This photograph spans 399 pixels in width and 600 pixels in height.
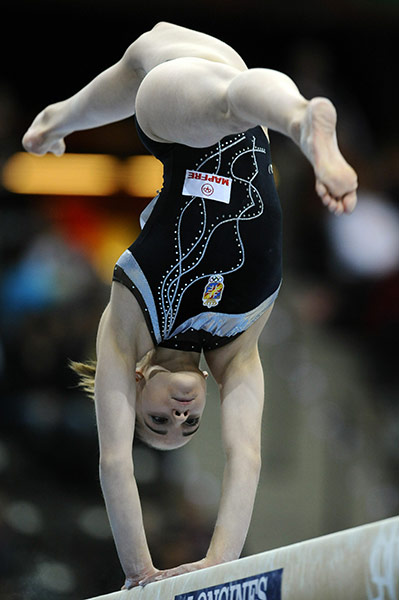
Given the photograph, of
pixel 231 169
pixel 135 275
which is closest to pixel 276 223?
pixel 231 169

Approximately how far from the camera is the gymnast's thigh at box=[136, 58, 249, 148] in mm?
2531

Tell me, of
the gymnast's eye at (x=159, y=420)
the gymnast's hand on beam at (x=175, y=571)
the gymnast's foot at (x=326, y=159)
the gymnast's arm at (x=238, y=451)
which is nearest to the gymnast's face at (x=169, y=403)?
the gymnast's eye at (x=159, y=420)

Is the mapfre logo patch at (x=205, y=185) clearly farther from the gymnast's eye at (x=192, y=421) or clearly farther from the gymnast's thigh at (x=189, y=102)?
the gymnast's eye at (x=192, y=421)

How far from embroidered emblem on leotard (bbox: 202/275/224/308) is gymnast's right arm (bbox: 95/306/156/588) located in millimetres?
295

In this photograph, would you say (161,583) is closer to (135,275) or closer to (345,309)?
(135,275)

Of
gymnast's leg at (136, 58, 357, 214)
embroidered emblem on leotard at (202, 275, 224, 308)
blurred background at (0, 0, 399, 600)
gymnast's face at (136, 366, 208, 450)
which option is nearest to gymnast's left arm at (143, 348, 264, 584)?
gymnast's face at (136, 366, 208, 450)

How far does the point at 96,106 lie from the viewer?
133 inches

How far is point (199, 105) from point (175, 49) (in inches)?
21.4

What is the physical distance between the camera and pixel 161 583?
2.69m

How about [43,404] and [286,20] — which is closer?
[43,404]

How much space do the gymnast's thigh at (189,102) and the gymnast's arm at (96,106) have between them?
0.39m

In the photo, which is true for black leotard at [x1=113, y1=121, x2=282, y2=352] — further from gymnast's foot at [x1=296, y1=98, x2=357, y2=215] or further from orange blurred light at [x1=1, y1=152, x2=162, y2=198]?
orange blurred light at [x1=1, y1=152, x2=162, y2=198]

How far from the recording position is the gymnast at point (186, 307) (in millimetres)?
2945

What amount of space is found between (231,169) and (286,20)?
4.16 meters
